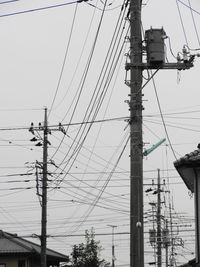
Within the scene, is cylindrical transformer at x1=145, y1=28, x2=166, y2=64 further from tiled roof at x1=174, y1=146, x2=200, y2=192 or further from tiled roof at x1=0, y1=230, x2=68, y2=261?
tiled roof at x1=0, y1=230, x2=68, y2=261

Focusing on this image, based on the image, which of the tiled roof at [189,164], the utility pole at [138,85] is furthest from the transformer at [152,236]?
the tiled roof at [189,164]

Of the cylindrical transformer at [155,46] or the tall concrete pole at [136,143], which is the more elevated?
the cylindrical transformer at [155,46]

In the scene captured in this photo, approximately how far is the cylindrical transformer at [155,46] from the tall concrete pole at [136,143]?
258 mm

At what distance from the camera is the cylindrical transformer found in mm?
15734

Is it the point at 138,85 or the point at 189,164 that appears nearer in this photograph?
the point at 189,164

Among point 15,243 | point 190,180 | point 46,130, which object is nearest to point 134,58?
point 190,180

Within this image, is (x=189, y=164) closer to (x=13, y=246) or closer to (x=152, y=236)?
(x=13, y=246)

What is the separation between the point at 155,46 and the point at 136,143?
2.81m

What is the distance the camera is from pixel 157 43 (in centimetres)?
1580

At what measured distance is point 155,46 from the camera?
1584 centimetres

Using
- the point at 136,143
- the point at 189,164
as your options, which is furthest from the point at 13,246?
the point at 189,164

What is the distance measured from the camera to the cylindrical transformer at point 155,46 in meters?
15.7

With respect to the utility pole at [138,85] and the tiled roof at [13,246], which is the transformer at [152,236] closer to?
the tiled roof at [13,246]

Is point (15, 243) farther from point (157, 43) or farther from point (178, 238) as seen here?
point (157, 43)
